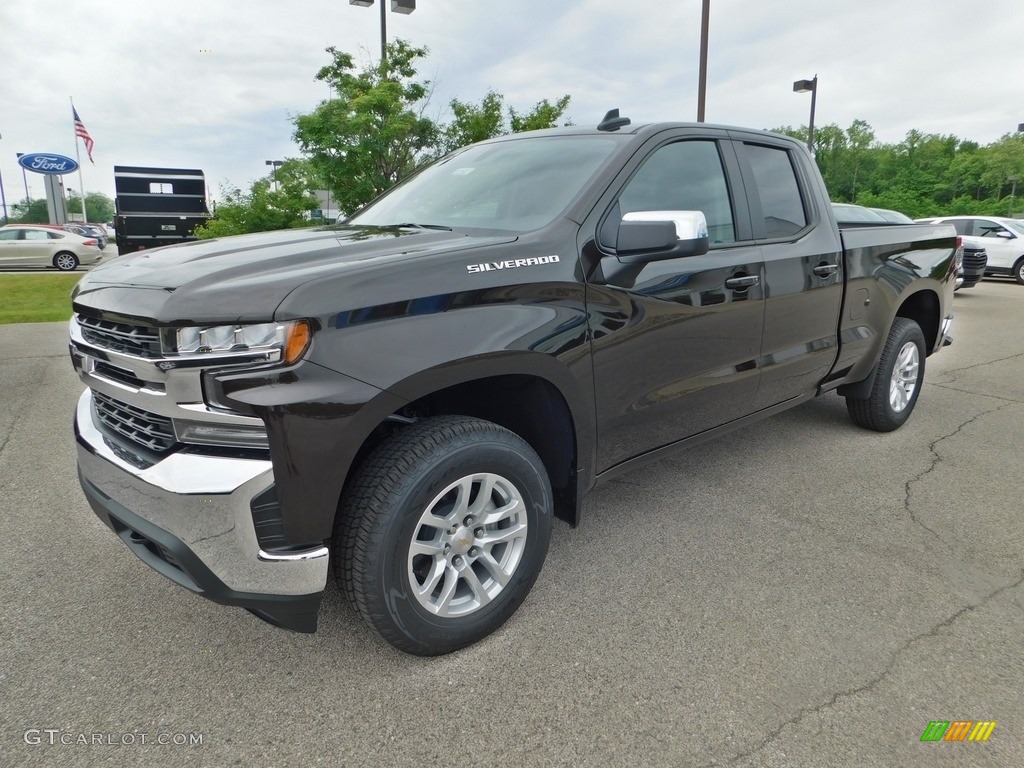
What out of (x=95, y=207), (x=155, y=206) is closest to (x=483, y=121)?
(x=155, y=206)

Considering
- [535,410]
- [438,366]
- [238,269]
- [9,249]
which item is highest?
[238,269]

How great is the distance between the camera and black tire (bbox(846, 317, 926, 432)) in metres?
4.56

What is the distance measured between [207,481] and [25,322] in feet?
31.0

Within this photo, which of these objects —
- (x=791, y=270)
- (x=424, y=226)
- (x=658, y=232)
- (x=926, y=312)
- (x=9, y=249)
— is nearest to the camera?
(x=658, y=232)

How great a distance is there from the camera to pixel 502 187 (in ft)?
10.1

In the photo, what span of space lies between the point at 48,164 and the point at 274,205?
43175mm

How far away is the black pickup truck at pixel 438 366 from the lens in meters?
1.97

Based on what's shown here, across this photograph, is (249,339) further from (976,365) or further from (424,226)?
(976,365)

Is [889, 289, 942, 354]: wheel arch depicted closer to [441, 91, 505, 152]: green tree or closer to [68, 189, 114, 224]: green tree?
[441, 91, 505, 152]: green tree

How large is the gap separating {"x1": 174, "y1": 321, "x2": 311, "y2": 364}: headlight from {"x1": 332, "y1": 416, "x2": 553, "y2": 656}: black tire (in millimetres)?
470

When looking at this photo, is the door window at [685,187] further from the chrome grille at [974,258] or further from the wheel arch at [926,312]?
the chrome grille at [974,258]

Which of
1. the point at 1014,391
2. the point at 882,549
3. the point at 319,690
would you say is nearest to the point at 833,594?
the point at 882,549

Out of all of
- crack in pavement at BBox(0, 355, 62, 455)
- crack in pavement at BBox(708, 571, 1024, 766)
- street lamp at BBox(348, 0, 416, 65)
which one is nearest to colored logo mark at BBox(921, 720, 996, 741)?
crack in pavement at BBox(708, 571, 1024, 766)

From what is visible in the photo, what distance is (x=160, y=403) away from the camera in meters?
2.04
